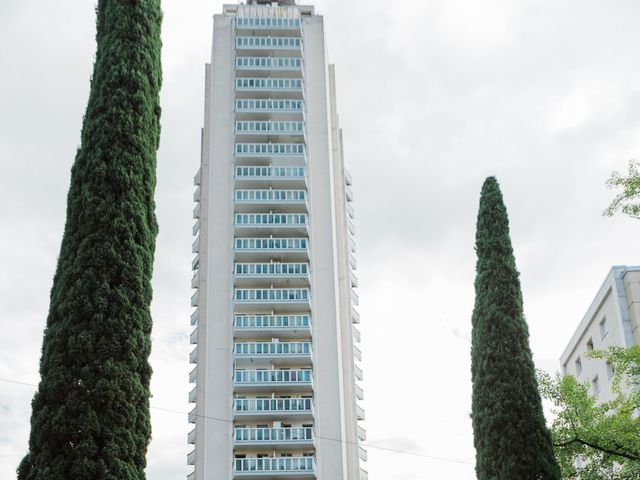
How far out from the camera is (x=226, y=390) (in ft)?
190

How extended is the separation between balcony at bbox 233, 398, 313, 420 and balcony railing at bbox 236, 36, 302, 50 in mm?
28553

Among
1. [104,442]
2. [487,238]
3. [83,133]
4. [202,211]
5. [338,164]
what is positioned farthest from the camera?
[338,164]

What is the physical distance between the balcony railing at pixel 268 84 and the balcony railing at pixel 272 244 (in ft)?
42.0

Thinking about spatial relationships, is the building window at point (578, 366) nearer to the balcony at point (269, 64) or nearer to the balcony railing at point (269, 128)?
the balcony railing at point (269, 128)

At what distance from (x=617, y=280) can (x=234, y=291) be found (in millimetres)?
26179

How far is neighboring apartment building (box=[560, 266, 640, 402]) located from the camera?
48.2 metres

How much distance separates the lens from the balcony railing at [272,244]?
62.4m

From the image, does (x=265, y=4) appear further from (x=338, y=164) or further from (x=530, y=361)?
(x=530, y=361)

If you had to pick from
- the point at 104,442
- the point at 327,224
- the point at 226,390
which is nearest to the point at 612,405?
the point at 104,442

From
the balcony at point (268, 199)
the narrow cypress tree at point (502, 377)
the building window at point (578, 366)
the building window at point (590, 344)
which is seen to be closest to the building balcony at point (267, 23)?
the balcony at point (268, 199)

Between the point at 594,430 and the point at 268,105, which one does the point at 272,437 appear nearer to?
the point at 268,105

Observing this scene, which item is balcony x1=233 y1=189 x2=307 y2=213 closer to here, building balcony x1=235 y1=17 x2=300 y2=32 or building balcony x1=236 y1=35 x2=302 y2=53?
building balcony x1=236 y1=35 x2=302 y2=53

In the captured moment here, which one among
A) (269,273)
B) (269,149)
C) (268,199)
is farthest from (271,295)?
(269,149)

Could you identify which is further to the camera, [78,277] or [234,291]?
[234,291]
